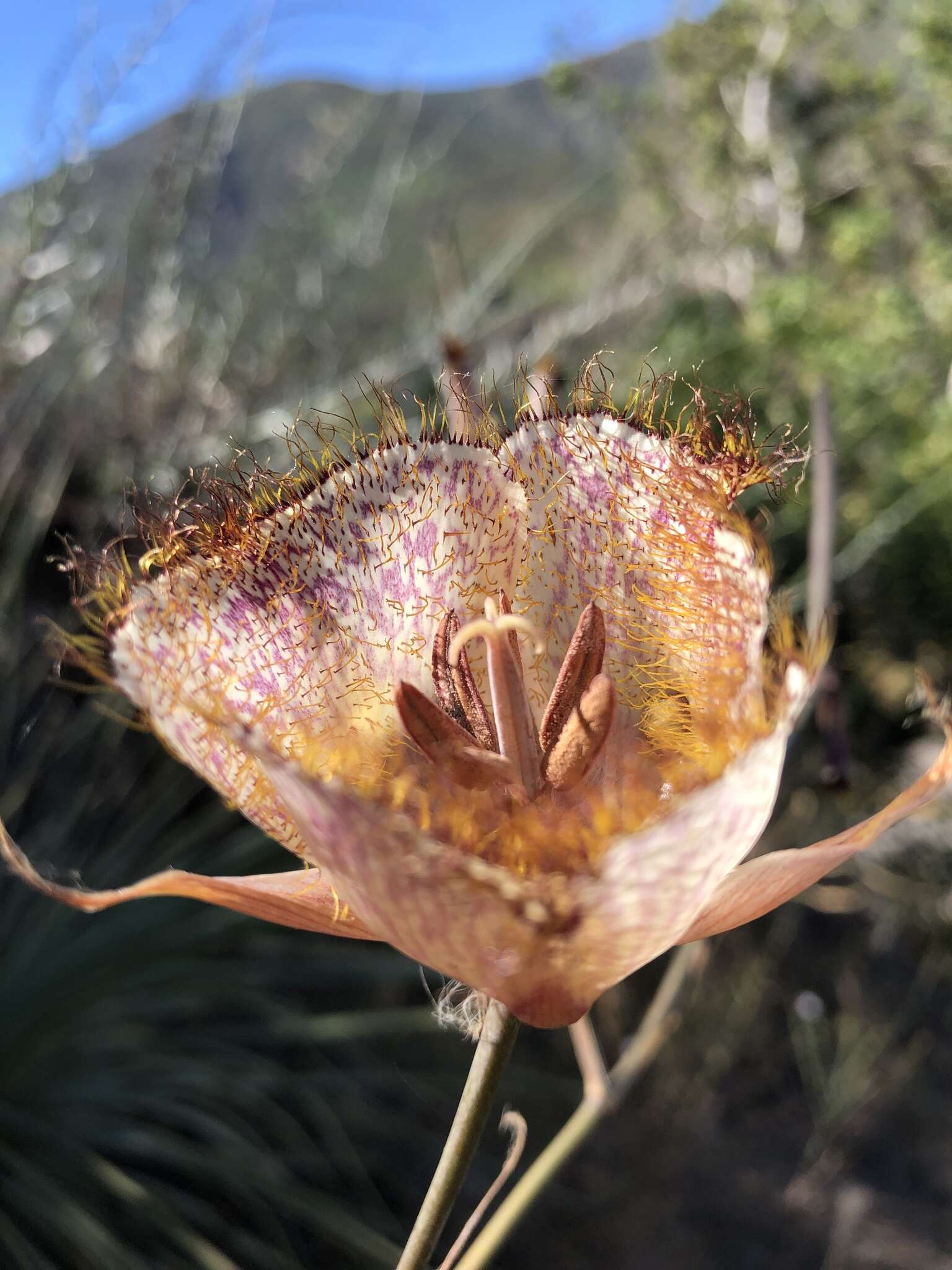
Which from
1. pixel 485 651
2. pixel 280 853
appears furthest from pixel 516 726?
pixel 280 853

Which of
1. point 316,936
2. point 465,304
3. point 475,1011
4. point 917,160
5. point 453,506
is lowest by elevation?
point 917,160

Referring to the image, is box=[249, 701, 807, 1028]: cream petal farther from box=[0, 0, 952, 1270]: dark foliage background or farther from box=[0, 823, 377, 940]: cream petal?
box=[0, 0, 952, 1270]: dark foliage background

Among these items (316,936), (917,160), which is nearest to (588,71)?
(917,160)

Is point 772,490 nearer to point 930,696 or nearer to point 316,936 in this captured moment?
point 930,696

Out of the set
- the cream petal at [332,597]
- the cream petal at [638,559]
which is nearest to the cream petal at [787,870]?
the cream petal at [638,559]

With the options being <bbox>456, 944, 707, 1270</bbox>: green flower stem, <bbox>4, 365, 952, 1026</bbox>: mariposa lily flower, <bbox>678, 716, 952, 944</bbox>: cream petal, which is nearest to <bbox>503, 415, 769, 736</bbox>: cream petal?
<bbox>4, 365, 952, 1026</bbox>: mariposa lily flower

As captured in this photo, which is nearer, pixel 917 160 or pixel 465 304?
pixel 465 304

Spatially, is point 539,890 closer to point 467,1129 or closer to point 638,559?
point 467,1129
